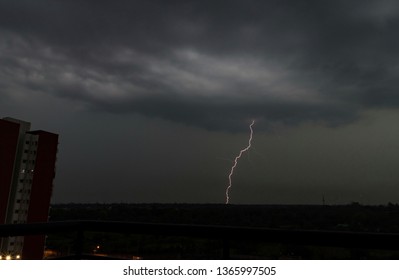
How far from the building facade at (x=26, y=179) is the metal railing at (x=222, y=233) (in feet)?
114

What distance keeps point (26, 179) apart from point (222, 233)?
3910cm

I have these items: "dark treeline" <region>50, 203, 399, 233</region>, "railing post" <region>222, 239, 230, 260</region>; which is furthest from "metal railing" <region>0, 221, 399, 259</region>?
"dark treeline" <region>50, 203, 399, 233</region>

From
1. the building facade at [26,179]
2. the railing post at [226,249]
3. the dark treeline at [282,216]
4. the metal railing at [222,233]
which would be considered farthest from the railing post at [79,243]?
the building facade at [26,179]

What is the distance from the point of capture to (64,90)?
3441 cm

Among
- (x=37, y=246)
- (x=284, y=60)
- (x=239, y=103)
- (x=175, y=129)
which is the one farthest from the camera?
(x=37, y=246)

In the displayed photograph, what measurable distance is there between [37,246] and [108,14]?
31.7 m

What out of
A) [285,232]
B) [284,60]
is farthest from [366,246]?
[284,60]

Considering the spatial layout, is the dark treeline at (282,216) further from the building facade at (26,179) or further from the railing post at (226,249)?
the building facade at (26,179)

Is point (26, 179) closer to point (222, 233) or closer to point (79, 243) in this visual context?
point (79, 243)

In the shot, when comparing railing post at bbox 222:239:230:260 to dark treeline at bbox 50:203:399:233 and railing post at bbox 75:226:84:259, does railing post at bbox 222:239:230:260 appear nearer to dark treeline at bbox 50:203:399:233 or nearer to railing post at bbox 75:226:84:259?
railing post at bbox 75:226:84:259

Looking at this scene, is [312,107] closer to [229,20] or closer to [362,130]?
[362,130]

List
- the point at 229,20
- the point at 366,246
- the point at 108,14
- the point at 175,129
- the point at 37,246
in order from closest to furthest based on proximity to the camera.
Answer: the point at 366,246 → the point at 108,14 → the point at 229,20 → the point at 175,129 → the point at 37,246
